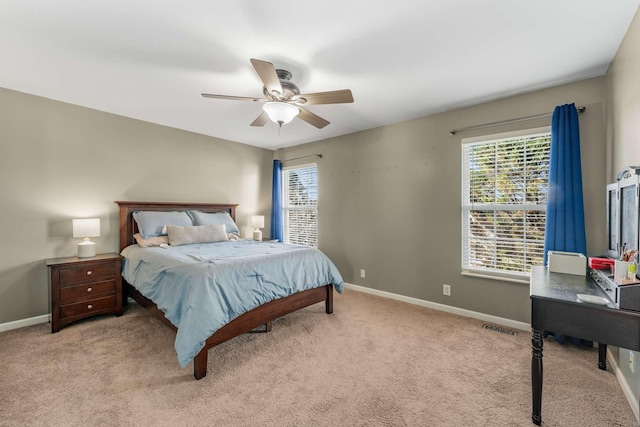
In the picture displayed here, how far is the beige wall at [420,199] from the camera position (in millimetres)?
2480

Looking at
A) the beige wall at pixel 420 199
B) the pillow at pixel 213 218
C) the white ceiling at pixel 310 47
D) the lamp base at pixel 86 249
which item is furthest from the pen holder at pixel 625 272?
the lamp base at pixel 86 249

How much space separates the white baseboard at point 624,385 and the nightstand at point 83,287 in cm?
447

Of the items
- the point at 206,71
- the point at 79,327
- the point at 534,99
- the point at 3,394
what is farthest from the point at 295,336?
the point at 534,99

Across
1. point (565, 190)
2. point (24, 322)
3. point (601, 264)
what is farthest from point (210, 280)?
point (565, 190)

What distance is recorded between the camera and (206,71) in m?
2.38

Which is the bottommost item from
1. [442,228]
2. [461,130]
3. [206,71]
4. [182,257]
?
[182,257]

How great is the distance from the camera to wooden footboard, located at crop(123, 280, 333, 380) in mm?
2016

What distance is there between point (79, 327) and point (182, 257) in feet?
4.69

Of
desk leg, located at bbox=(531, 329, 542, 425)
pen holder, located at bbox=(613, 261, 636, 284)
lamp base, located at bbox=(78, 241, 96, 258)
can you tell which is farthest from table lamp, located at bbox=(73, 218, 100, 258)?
pen holder, located at bbox=(613, 261, 636, 284)

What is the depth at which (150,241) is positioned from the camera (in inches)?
133

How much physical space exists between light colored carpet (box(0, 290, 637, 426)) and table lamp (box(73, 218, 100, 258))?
2.61 feet

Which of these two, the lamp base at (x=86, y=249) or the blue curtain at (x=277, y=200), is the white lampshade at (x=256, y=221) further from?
the lamp base at (x=86, y=249)

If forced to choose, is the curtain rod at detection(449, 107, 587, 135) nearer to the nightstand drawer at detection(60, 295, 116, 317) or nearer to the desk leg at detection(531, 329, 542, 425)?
the desk leg at detection(531, 329, 542, 425)

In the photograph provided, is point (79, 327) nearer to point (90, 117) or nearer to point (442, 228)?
point (90, 117)
